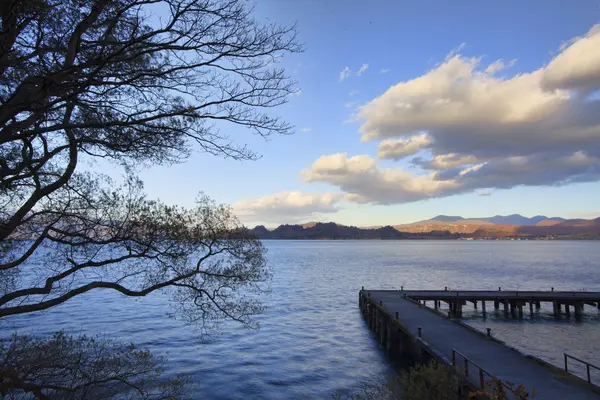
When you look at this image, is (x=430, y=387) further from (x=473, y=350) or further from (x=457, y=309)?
(x=457, y=309)

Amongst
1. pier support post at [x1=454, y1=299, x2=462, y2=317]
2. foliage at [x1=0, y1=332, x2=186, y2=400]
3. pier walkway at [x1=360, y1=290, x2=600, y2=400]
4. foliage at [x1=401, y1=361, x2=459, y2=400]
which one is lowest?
pier support post at [x1=454, y1=299, x2=462, y2=317]

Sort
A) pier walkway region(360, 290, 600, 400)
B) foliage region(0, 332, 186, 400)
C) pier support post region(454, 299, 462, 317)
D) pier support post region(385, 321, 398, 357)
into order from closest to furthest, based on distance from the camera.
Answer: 1. foliage region(0, 332, 186, 400)
2. pier walkway region(360, 290, 600, 400)
3. pier support post region(385, 321, 398, 357)
4. pier support post region(454, 299, 462, 317)

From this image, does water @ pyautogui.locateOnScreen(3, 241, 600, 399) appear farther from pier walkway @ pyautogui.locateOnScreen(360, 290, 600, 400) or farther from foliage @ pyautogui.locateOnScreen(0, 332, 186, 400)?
foliage @ pyautogui.locateOnScreen(0, 332, 186, 400)

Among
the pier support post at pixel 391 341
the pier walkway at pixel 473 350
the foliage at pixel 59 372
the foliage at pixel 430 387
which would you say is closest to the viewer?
the foliage at pixel 59 372

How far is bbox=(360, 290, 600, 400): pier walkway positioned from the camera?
14.9 meters

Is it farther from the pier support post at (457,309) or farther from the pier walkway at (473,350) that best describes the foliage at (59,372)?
the pier support post at (457,309)

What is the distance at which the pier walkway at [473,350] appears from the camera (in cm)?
1492

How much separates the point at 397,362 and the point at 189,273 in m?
19.3

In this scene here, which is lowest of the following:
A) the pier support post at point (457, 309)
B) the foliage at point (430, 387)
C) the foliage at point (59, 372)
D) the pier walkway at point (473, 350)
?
the pier support post at point (457, 309)

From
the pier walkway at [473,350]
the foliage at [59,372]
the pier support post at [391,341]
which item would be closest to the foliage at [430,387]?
the pier walkway at [473,350]

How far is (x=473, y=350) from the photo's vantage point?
2030 centimetres

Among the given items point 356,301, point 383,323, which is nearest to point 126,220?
point 383,323

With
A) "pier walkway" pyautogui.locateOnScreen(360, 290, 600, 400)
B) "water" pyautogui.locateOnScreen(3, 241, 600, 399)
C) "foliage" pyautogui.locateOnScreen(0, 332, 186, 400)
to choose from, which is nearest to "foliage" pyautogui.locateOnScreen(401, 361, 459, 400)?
"pier walkway" pyautogui.locateOnScreen(360, 290, 600, 400)

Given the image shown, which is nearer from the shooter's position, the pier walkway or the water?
the pier walkway
